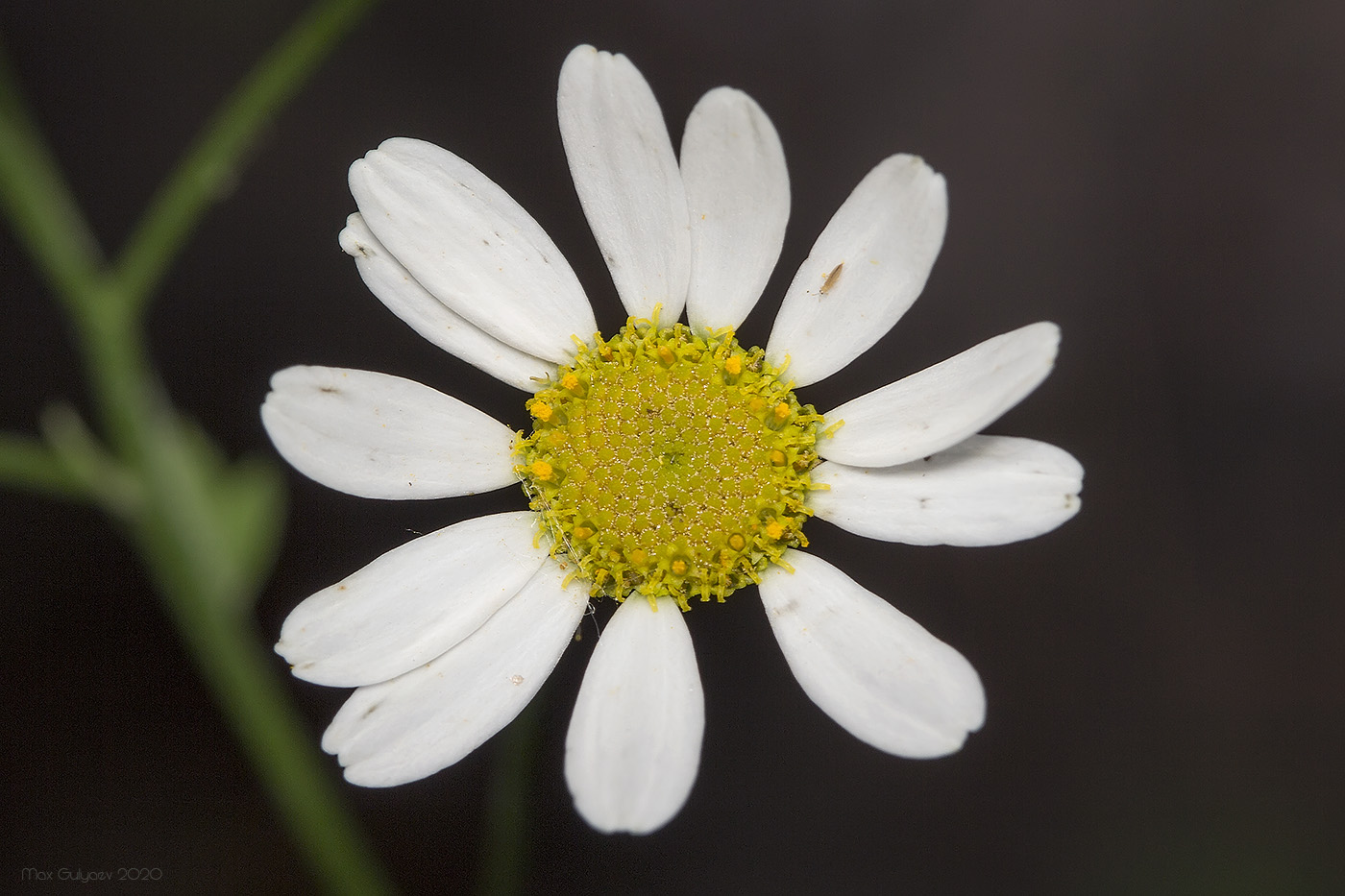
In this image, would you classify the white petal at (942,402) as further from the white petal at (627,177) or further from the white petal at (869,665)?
the white petal at (627,177)

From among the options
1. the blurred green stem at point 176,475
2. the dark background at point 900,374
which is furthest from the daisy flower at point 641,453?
the dark background at point 900,374

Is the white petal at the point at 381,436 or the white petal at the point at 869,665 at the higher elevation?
the white petal at the point at 381,436

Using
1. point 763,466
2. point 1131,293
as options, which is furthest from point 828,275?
point 1131,293

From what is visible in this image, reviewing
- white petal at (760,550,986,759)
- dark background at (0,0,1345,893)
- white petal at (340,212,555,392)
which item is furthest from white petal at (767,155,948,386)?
dark background at (0,0,1345,893)

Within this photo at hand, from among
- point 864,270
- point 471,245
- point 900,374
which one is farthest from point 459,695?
point 900,374

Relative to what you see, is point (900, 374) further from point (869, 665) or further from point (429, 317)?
point (429, 317)

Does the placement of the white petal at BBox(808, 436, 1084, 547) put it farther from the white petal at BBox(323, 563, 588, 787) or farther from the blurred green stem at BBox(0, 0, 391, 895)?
the blurred green stem at BBox(0, 0, 391, 895)

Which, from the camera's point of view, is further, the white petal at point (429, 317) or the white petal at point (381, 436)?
the white petal at point (429, 317)
